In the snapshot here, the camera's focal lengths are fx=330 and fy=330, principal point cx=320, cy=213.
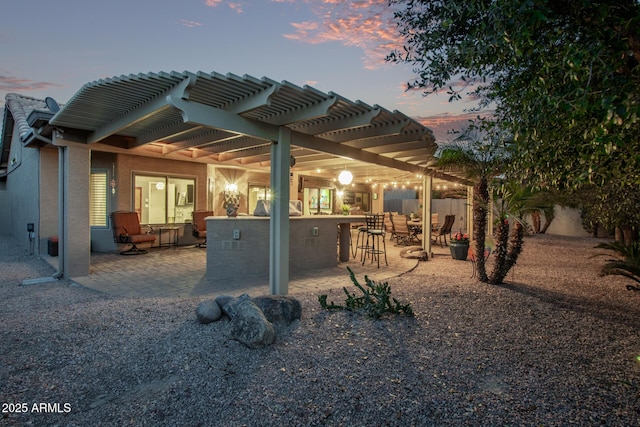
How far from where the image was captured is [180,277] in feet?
19.6

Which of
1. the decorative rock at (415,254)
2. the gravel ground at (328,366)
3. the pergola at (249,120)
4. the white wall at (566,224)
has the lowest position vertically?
the gravel ground at (328,366)

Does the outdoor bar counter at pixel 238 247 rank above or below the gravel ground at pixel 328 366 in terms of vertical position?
above

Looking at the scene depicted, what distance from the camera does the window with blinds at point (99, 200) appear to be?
8.60m

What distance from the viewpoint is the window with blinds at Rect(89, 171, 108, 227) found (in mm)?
8602

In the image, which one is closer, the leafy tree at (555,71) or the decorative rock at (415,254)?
the leafy tree at (555,71)

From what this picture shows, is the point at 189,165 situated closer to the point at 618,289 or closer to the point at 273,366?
the point at 273,366

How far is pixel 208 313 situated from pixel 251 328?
30.2 inches

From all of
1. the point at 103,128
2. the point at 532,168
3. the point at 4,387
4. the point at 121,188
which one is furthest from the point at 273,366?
the point at 121,188

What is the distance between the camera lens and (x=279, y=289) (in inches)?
190

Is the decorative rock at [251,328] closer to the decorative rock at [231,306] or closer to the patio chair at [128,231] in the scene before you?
the decorative rock at [231,306]

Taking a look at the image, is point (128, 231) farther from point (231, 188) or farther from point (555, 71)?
point (555, 71)

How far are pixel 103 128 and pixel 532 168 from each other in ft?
20.1

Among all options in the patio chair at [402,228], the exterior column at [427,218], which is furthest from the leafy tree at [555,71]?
the patio chair at [402,228]

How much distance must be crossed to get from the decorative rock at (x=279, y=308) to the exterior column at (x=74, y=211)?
169 inches
